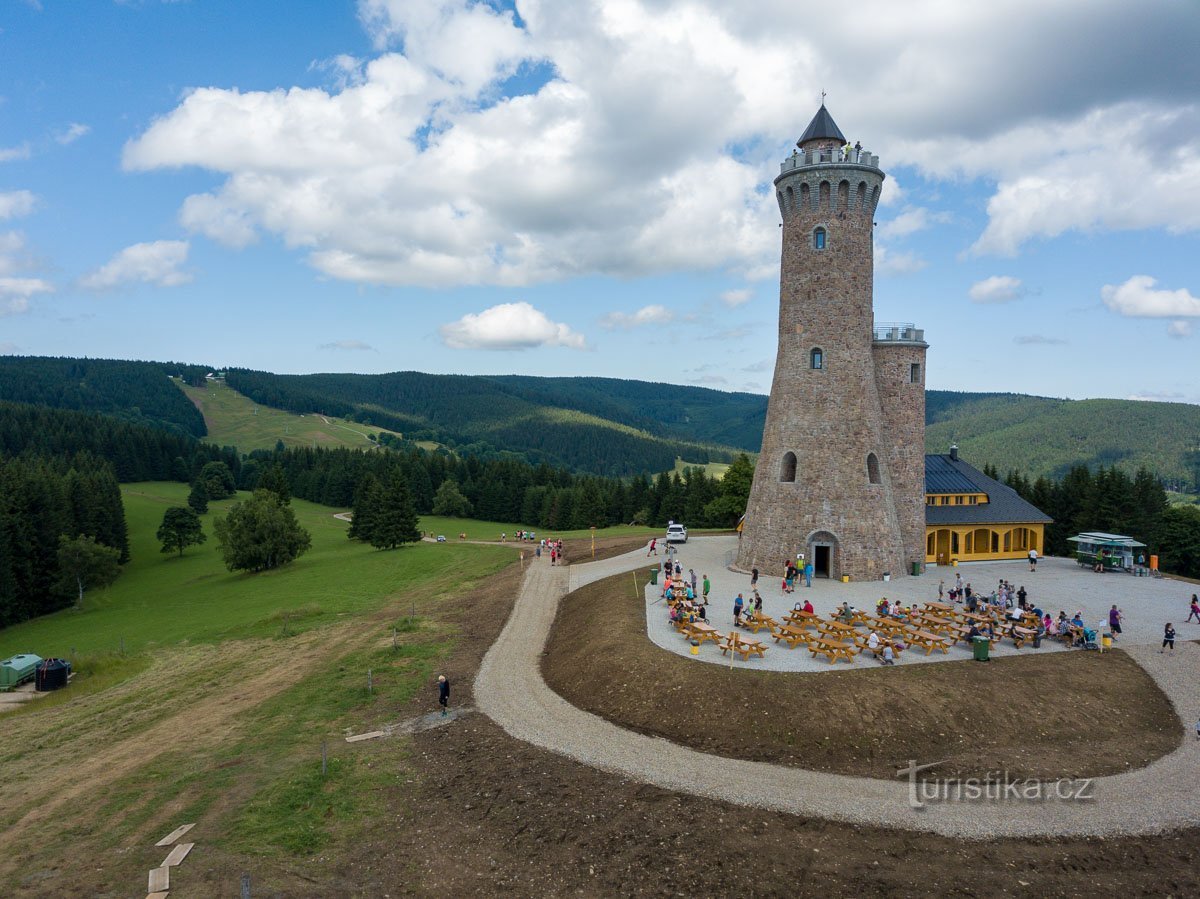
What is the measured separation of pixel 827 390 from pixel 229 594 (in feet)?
157

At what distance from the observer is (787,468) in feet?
126

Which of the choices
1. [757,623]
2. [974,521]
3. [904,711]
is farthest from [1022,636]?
[974,521]

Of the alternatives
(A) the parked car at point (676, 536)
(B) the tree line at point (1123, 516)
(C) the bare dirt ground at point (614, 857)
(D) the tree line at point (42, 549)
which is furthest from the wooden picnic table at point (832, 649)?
(D) the tree line at point (42, 549)

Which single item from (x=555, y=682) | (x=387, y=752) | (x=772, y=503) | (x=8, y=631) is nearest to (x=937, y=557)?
(x=772, y=503)

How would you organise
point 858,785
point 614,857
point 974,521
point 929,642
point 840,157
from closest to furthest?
point 614,857 < point 858,785 < point 929,642 < point 840,157 < point 974,521

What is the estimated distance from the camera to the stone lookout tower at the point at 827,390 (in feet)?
122

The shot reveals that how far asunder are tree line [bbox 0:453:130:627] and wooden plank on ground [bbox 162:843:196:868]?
51.8 m

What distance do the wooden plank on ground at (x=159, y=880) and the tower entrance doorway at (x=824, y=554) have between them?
32.0 m

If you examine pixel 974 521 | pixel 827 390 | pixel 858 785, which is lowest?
pixel 858 785

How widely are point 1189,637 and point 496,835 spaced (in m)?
29.3

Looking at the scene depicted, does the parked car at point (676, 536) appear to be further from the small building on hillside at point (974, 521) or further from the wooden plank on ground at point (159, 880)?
the wooden plank on ground at point (159, 880)

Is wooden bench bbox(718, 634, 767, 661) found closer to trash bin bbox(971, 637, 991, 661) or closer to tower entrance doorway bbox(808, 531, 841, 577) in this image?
trash bin bbox(971, 637, 991, 661)

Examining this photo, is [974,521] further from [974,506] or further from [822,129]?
[822,129]

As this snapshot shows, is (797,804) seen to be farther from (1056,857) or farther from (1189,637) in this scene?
(1189,637)
